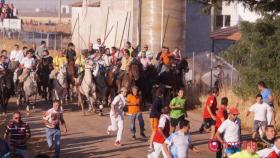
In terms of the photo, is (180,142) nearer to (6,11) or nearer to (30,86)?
(30,86)

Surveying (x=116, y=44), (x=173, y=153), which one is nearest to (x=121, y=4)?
(x=116, y=44)

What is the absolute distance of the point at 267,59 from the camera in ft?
93.5

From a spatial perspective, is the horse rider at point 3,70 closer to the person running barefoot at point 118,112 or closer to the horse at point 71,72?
the horse at point 71,72

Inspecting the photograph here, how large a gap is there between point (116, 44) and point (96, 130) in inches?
673

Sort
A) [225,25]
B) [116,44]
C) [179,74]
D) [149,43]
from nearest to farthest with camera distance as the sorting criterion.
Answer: [179,74]
[149,43]
[116,44]
[225,25]

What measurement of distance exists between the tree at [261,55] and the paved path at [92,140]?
2606mm

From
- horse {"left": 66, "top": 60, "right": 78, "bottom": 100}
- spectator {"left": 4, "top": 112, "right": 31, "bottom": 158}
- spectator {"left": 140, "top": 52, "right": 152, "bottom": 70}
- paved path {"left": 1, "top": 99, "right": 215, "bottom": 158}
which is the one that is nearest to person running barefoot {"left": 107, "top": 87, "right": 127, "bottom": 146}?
paved path {"left": 1, "top": 99, "right": 215, "bottom": 158}

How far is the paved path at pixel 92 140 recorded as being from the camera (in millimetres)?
20953

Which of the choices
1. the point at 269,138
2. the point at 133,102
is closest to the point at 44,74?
the point at 133,102

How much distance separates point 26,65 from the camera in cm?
2836

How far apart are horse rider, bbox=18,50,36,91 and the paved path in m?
1.37

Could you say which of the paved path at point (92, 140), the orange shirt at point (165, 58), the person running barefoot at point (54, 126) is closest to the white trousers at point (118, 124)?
the paved path at point (92, 140)

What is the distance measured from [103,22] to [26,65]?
17.9 metres

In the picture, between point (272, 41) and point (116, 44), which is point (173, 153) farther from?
point (116, 44)
